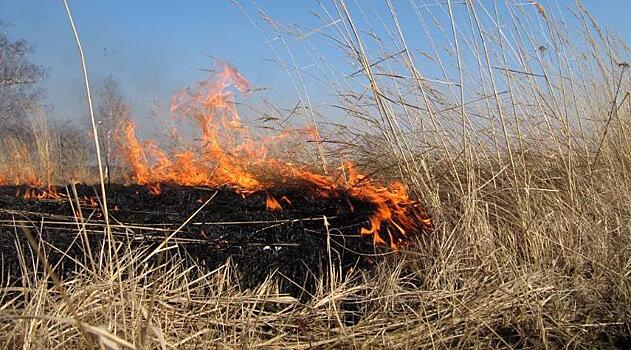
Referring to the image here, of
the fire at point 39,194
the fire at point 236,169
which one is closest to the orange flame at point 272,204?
the fire at point 236,169

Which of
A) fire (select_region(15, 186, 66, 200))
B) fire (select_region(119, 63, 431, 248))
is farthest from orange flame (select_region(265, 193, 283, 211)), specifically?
fire (select_region(15, 186, 66, 200))

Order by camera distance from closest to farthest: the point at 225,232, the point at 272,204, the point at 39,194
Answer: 1. the point at 225,232
2. the point at 272,204
3. the point at 39,194

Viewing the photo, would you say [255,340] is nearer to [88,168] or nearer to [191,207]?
[191,207]

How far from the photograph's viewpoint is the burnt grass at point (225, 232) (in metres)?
2.10

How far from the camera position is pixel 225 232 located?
2270 millimetres

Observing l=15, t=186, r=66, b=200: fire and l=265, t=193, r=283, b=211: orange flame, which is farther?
l=15, t=186, r=66, b=200: fire

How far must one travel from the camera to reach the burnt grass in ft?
6.88

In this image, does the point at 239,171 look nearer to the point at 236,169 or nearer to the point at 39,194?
the point at 236,169

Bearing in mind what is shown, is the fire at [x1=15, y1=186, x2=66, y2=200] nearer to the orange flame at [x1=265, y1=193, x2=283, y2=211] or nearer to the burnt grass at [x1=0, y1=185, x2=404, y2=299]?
the burnt grass at [x1=0, y1=185, x2=404, y2=299]

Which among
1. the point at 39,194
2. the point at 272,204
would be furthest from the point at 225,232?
the point at 39,194

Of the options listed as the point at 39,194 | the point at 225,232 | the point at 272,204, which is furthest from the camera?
the point at 39,194

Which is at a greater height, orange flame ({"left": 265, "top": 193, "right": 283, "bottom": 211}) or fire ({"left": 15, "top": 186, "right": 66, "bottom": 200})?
fire ({"left": 15, "top": 186, "right": 66, "bottom": 200})

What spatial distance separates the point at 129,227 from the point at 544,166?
199 cm

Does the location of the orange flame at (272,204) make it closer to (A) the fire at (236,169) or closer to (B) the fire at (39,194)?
(A) the fire at (236,169)
